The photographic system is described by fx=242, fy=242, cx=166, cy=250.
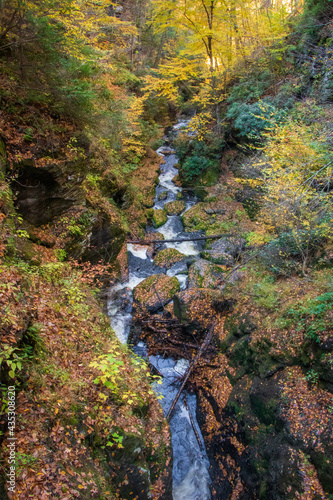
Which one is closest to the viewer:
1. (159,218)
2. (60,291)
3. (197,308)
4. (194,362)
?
(60,291)

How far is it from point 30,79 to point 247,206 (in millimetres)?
11492

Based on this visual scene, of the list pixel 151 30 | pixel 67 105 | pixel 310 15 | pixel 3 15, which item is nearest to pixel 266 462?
pixel 67 105

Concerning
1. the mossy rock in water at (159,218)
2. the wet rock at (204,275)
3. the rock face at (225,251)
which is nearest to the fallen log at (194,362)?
the wet rock at (204,275)

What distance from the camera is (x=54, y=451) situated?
301 centimetres

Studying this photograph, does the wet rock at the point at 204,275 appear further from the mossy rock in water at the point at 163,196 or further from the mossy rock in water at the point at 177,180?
the mossy rock in water at the point at 177,180

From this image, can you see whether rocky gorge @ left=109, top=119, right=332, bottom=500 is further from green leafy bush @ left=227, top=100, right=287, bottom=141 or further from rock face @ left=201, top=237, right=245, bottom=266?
green leafy bush @ left=227, top=100, right=287, bottom=141

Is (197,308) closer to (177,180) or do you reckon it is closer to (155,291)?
(155,291)

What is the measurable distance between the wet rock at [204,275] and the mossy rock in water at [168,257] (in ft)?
4.66

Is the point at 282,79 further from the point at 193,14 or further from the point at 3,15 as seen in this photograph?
the point at 3,15

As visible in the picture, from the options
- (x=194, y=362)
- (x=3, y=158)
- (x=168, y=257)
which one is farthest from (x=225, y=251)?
(x=3, y=158)

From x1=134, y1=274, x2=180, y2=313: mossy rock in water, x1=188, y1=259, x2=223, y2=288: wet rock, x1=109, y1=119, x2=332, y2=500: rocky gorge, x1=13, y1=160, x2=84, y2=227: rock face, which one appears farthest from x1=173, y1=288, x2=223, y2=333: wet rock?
x1=13, y1=160, x2=84, y2=227: rock face

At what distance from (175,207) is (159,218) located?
169cm

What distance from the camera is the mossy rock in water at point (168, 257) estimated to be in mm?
12523

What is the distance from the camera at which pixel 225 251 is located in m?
12.3
